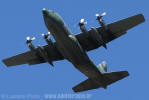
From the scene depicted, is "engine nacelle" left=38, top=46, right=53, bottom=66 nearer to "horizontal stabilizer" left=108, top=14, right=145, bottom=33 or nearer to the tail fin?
the tail fin

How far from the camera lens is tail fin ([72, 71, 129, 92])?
42719mm

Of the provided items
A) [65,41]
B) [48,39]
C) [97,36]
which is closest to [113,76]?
[97,36]

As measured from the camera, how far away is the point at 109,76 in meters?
43.6

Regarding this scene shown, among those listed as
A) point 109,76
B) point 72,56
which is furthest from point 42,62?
point 109,76

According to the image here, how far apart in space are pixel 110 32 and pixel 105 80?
20.3ft

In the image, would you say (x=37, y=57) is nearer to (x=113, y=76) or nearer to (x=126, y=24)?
(x=113, y=76)

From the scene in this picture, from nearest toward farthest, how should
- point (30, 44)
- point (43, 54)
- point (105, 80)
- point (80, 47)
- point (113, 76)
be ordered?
point (80, 47) → point (30, 44) → point (113, 76) → point (43, 54) → point (105, 80)

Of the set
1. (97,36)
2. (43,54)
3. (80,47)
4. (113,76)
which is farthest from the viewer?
(43,54)

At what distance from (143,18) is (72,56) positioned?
9.29 metres

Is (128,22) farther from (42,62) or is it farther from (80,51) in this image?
(42,62)

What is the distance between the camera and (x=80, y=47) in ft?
135

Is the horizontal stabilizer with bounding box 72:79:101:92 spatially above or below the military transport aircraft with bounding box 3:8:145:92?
below

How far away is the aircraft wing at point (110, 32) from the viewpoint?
40906mm

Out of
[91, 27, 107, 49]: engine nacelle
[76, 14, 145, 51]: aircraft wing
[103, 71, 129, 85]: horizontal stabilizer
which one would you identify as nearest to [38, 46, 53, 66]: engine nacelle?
[76, 14, 145, 51]: aircraft wing
